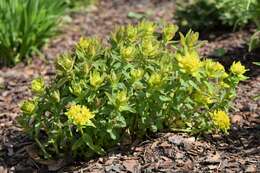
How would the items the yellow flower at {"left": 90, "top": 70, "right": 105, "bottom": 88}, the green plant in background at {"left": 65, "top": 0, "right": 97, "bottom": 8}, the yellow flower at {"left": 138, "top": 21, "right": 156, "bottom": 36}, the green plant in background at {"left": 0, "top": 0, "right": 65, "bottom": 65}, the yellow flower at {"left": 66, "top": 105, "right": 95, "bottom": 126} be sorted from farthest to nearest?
the green plant in background at {"left": 65, "top": 0, "right": 97, "bottom": 8} < the green plant in background at {"left": 0, "top": 0, "right": 65, "bottom": 65} < the yellow flower at {"left": 138, "top": 21, "right": 156, "bottom": 36} < the yellow flower at {"left": 90, "top": 70, "right": 105, "bottom": 88} < the yellow flower at {"left": 66, "top": 105, "right": 95, "bottom": 126}

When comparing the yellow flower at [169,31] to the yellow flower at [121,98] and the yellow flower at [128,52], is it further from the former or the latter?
the yellow flower at [121,98]

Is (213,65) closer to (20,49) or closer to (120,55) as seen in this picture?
(120,55)

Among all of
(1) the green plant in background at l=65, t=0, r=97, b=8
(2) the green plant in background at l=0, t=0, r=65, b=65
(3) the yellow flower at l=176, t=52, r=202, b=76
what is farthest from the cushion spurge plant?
(1) the green plant in background at l=65, t=0, r=97, b=8

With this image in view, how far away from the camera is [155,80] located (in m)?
2.76

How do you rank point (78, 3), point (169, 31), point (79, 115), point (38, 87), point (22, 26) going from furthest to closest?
point (78, 3), point (22, 26), point (169, 31), point (38, 87), point (79, 115)

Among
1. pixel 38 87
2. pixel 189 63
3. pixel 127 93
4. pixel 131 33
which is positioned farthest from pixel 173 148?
pixel 38 87

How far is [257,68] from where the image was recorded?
3871 millimetres

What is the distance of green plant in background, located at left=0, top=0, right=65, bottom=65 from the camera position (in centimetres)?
445

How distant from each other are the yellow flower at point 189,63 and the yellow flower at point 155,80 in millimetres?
137

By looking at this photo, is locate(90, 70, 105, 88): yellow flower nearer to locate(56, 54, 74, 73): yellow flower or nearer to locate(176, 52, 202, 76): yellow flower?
locate(56, 54, 74, 73): yellow flower

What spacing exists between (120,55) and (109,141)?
1.54 feet

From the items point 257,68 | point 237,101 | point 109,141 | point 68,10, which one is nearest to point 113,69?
point 109,141

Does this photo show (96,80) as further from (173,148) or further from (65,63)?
(173,148)

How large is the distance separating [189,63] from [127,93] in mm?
354
